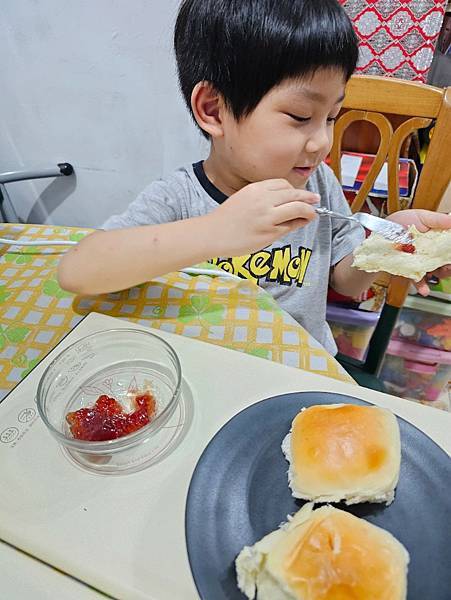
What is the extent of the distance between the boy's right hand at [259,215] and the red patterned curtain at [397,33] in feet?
2.79

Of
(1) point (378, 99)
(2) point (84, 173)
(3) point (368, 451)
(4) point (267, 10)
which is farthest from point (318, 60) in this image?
(2) point (84, 173)

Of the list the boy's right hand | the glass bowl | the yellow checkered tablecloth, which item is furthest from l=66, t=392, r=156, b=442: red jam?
the boy's right hand

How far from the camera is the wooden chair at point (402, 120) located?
0.92m

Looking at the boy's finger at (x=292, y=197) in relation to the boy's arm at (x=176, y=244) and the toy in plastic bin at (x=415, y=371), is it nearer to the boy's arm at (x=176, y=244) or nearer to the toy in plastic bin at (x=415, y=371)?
the boy's arm at (x=176, y=244)

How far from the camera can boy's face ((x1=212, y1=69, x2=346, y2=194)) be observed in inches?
27.4

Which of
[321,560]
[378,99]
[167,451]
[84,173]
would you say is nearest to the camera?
[321,560]

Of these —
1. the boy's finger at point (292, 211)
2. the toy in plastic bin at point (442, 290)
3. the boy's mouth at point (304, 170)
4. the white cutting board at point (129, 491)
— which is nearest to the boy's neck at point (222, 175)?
the boy's mouth at point (304, 170)

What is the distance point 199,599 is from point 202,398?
0.80 ft

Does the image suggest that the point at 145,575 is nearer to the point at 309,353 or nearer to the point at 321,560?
the point at 321,560

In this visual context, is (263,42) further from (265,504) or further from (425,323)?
(425,323)

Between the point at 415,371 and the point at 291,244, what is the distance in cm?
83

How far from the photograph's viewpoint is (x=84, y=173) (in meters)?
1.67

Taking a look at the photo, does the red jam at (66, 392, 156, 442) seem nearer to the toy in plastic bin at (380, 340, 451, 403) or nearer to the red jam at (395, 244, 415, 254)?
the red jam at (395, 244, 415, 254)

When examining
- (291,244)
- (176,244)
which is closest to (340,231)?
(291,244)
